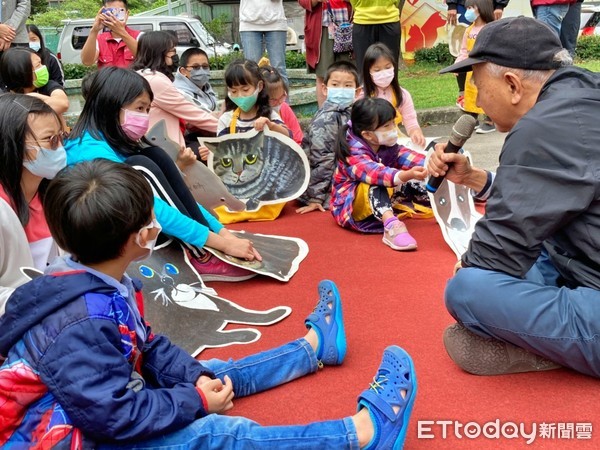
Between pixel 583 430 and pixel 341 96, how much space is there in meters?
2.94

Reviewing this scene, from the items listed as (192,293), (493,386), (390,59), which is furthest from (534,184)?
(390,59)

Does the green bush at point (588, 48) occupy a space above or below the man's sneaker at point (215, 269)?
below

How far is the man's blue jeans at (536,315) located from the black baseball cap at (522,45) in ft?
2.27

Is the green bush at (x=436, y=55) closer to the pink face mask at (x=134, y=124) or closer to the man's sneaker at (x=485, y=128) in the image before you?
the man's sneaker at (x=485, y=128)

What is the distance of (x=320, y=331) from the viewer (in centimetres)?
226

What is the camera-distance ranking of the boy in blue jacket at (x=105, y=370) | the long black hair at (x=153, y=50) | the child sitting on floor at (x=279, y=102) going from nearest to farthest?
the boy in blue jacket at (x=105, y=370) → the long black hair at (x=153, y=50) → the child sitting on floor at (x=279, y=102)

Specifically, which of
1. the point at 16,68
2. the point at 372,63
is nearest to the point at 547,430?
the point at 372,63

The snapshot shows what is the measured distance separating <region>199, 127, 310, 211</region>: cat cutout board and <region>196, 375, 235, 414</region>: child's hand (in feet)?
7.56

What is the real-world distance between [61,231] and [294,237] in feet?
7.15

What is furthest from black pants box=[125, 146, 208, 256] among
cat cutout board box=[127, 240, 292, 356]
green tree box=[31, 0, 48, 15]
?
green tree box=[31, 0, 48, 15]

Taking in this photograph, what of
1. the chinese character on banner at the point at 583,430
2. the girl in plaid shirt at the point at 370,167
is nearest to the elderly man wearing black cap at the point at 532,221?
the chinese character on banner at the point at 583,430

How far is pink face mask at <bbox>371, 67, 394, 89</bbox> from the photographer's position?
175 inches

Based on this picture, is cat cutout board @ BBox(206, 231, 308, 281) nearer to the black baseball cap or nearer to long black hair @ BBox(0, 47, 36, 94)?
the black baseball cap

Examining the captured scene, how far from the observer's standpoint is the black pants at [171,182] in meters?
2.91
